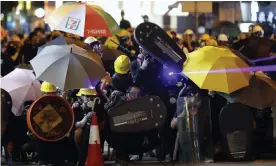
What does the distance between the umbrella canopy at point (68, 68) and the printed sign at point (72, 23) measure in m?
1.93

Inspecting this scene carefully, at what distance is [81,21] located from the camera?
12953 millimetres

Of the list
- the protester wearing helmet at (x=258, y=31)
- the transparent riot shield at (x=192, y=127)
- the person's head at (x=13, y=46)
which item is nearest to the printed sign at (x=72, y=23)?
the transparent riot shield at (x=192, y=127)

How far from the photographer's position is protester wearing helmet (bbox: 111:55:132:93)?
11180 mm

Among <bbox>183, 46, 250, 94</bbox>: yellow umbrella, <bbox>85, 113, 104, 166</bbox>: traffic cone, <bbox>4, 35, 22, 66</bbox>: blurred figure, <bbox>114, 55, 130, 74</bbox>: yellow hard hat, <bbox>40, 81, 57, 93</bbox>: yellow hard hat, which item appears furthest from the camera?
<bbox>4, 35, 22, 66</bbox>: blurred figure

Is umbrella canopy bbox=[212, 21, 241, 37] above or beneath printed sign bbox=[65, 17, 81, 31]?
beneath

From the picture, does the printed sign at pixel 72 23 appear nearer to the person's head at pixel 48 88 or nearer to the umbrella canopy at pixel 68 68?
the umbrella canopy at pixel 68 68

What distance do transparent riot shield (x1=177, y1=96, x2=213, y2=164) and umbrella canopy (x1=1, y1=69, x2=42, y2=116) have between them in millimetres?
2279

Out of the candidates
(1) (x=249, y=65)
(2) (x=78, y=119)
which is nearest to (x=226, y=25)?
(1) (x=249, y=65)

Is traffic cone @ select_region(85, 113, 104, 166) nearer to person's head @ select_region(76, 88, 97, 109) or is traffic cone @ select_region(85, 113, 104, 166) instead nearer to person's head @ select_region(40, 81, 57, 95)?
person's head @ select_region(76, 88, 97, 109)

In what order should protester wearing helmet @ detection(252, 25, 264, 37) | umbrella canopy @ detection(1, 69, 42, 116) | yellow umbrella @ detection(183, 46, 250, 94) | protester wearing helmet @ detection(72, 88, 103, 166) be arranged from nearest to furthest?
protester wearing helmet @ detection(72, 88, 103, 166)
yellow umbrella @ detection(183, 46, 250, 94)
umbrella canopy @ detection(1, 69, 42, 116)
protester wearing helmet @ detection(252, 25, 264, 37)

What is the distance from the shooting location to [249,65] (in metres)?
11.6

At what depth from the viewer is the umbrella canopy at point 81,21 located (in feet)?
42.3

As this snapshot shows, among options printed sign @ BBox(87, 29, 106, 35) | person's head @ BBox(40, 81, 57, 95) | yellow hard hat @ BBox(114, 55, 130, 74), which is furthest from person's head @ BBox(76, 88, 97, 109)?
printed sign @ BBox(87, 29, 106, 35)

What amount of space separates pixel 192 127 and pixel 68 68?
2.12m
